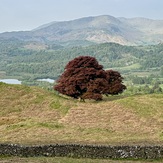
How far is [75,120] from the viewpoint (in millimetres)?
29859

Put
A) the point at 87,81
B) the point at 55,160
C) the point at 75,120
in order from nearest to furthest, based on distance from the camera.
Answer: the point at 55,160 → the point at 75,120 → the point at 87,81

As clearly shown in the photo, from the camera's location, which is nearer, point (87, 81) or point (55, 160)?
point (55, 160)

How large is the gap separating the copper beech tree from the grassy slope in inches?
100

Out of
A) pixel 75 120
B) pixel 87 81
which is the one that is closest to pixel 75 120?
pixel 75 120

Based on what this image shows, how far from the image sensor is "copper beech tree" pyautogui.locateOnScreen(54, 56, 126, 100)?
125 ft

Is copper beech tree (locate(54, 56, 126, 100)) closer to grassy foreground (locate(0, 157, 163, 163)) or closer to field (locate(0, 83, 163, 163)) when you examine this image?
field (locate(0, 83, 163, 163))

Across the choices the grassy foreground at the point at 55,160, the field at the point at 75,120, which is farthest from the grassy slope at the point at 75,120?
the grassy foreground at the point at 55,160

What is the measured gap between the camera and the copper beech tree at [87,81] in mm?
38250

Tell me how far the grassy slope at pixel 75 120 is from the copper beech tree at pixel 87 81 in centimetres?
255

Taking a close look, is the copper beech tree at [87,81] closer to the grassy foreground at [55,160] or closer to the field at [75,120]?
the field at [75,120]

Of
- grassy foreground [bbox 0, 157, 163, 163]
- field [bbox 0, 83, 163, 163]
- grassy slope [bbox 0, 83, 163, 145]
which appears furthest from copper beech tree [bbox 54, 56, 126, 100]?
grassy foreground [bbox 0, 157, 163, 163]

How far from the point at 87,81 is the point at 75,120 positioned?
32.1ft

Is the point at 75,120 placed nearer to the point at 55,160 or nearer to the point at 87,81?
the point at 87,81

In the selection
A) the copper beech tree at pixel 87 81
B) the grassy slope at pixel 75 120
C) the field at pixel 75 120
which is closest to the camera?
the field at pixel 75 120
